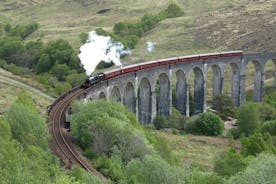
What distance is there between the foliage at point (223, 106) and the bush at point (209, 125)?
32.5 feet

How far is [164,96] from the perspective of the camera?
63531 millimetres

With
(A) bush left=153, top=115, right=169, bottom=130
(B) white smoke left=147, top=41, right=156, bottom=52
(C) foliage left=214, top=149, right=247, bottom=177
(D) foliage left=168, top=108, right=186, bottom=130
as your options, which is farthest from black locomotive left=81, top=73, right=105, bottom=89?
(B) white smoke left=147, top=41, right=156, bottom=52

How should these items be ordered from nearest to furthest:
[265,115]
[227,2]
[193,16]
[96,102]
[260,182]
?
[260,182]
[96,102]
[265,115]
[193,16]
[227,2]

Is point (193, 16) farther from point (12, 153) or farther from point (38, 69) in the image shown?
point (12, 153)

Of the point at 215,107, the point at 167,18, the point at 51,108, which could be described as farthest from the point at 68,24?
the point at 51,108

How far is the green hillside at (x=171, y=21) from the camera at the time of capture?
3841 inches

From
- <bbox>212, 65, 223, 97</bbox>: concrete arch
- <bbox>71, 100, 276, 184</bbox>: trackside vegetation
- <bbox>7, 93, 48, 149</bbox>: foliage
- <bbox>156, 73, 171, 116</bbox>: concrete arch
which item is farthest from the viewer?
<bbox>212, 65, 223, 97</bbox>: concrete arch

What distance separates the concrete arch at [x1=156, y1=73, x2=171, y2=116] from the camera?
62906 millimetres

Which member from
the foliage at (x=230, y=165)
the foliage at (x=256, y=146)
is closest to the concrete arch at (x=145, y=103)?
the foliage at (x=256, y=146)

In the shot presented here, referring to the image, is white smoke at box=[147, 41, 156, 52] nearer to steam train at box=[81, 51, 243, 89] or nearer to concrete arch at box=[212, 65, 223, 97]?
concrete arch at box=[212, 65, 223, 97]

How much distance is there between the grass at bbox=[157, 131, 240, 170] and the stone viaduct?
22.7 feet

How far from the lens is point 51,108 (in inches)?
1674

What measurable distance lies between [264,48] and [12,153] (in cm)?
7122

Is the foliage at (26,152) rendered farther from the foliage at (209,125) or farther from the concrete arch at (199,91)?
the concrete arch at (199,91)
